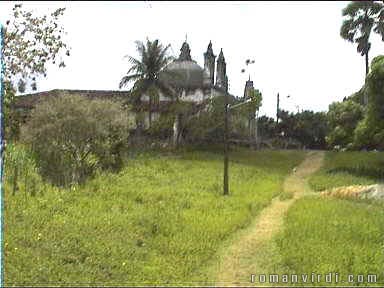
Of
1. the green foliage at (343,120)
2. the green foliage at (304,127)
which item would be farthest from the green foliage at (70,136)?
the green foliage at (304,127)

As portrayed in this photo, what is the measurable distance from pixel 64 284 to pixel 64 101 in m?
10.6

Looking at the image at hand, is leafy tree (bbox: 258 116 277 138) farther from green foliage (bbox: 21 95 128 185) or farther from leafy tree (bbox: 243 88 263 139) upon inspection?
green foliage (bbox: 21 95 128 185)

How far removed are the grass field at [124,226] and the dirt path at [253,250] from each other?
271 mm

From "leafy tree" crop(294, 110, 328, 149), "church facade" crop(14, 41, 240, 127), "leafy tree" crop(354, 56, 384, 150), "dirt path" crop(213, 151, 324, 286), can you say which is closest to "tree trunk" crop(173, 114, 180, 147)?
"church facade" crop(14, 41, 240, 127)

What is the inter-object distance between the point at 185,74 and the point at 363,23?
1622 centimetres

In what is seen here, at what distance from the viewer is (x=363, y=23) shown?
16594 millimetres

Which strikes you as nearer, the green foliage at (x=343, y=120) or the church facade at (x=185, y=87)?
the green foliage at (x=343, y=120)

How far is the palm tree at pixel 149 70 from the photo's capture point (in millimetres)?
30209

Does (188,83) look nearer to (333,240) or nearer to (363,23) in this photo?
(363,23)

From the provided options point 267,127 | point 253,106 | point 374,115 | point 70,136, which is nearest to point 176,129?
point 267,127

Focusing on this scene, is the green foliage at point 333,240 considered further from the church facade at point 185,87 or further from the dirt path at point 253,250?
the church facade at point 185,87

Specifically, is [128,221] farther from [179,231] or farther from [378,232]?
[378,232]

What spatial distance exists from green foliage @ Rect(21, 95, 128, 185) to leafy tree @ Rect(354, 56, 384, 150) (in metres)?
8.57

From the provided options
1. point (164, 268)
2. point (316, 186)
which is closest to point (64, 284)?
point (164, 268)
